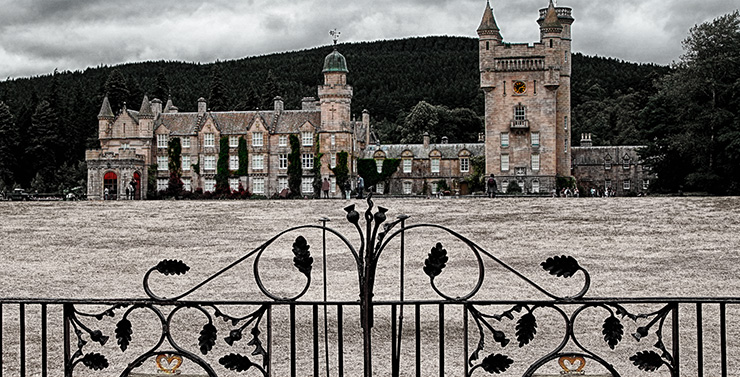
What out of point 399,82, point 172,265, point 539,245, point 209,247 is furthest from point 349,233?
point 399,82

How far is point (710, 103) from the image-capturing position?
51688 mm

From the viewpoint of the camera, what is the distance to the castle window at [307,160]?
65.2 metres

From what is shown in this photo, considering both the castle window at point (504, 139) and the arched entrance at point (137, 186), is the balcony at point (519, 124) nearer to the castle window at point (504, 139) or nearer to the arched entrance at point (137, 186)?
the castle window at point (504, 139)

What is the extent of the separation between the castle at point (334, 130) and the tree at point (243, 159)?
351 millimetres

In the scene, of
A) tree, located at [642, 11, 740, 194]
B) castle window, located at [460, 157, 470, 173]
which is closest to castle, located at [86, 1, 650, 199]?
castle window, located at [460, 157, 470, 173]

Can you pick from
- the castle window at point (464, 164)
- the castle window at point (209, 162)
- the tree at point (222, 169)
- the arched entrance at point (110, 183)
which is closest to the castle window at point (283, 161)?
the tree at point (222, 169)

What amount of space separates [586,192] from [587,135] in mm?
8943

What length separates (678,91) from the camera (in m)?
52.0

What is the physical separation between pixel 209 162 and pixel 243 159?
2996 mm

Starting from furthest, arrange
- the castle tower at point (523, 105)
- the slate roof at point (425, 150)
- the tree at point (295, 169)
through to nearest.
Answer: the slate roof at point (425, 150)
the tree at point (295, 169)
the castle tower at point (523, 105)

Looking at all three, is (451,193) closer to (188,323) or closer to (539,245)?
(539,245)

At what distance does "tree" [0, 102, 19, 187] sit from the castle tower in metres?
47.6

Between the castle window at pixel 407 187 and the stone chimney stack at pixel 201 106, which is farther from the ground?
the stone chimney stack at pixel 201 106

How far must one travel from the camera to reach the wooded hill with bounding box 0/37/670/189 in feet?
274
